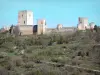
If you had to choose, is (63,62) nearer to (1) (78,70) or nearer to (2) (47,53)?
(1) (78,70)

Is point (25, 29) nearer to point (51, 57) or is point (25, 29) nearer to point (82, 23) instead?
point (82, 23)

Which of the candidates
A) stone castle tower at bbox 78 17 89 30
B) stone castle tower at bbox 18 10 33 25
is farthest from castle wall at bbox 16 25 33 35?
stone castle tower at bbox 78 17 89 30

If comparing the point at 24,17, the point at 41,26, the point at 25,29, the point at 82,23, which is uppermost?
the point at 24,17

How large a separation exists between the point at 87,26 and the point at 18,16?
1255cm

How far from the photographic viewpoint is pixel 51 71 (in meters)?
14.9

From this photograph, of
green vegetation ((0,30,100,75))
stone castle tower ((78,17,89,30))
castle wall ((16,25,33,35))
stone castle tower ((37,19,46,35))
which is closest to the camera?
green vegetation ((0,30,100,75))

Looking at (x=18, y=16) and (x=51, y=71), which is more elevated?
(x=18, y=16)

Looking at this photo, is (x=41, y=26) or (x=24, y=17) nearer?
(x=41, y=26)

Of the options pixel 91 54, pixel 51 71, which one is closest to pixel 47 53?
pixel 91 54

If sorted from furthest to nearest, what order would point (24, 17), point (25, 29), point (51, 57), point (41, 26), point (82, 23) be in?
point (24, 17) < point (82, 23) < point (25, 29) < point (41, 26) < point (51, 57)

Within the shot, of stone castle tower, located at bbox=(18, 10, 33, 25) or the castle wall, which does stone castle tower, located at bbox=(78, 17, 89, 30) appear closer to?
the castle wall

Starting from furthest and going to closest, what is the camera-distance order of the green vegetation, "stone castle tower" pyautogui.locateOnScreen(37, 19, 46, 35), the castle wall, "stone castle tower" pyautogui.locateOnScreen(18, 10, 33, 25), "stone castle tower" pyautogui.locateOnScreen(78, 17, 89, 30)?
"stone castle tower" pyautogui.locateOnScreen(18, 10, 33, 25) < "stone castle tower" pyautogui.locateOnScreen(78, 17, 89, 30) < the castle wall < "stone castle tower" pyautogui.locateOnScreen(37, 19, 46, 35) < the green vegetation

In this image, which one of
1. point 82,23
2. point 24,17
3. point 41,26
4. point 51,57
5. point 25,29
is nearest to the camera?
point 51,57

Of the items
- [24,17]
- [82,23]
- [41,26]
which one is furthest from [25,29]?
[82,23]
